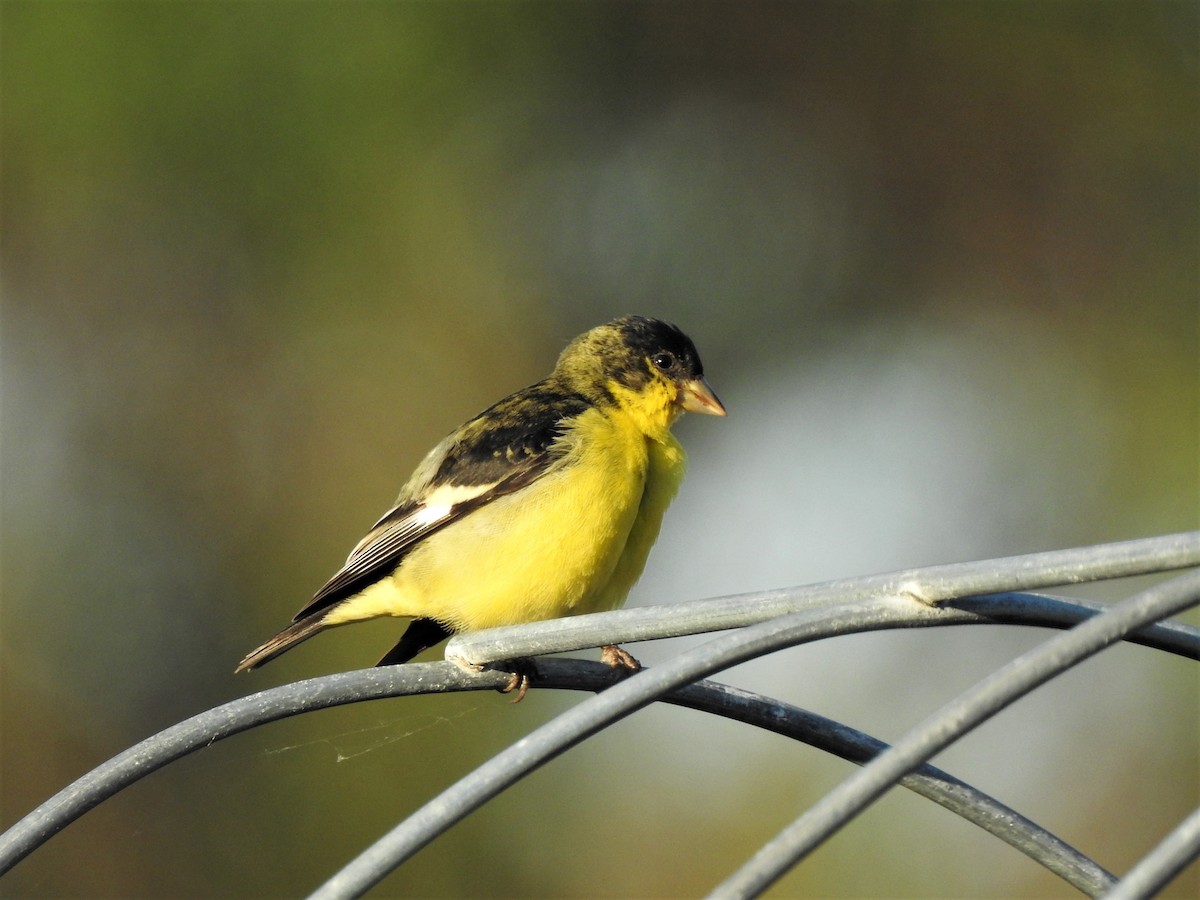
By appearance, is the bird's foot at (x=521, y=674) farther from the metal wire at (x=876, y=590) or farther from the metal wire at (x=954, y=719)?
the metal wire at (x=954, y=719)

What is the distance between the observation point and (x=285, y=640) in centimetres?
344

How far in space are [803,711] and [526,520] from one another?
165 centimetres

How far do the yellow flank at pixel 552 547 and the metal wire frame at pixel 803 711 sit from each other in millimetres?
1300

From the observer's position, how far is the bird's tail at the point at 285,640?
3375 mm

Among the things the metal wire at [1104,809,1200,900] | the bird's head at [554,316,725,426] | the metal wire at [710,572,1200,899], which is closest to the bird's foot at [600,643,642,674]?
the bird's head at [554,316,725,426]

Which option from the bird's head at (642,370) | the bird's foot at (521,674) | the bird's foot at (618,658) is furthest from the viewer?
the bird's head at (642,370)

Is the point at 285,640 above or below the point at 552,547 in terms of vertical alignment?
below

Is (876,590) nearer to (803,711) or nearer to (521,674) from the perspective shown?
(803,711)

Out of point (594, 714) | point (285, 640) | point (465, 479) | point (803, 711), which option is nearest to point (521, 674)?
point (803, 711)

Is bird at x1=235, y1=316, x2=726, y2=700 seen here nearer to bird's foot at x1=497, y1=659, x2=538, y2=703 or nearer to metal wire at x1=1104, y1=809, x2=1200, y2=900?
bird's foot at x1=497, y1=659, x2=538, y2=703

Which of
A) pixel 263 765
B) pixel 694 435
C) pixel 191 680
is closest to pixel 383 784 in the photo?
pixel 263 765

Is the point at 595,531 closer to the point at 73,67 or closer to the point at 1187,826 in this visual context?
the point at 1187,826

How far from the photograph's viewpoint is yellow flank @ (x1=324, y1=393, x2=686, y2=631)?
338 cm

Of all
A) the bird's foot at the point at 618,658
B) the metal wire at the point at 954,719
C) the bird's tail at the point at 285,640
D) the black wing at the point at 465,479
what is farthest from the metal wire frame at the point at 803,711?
the black wing at the point at 465,479
